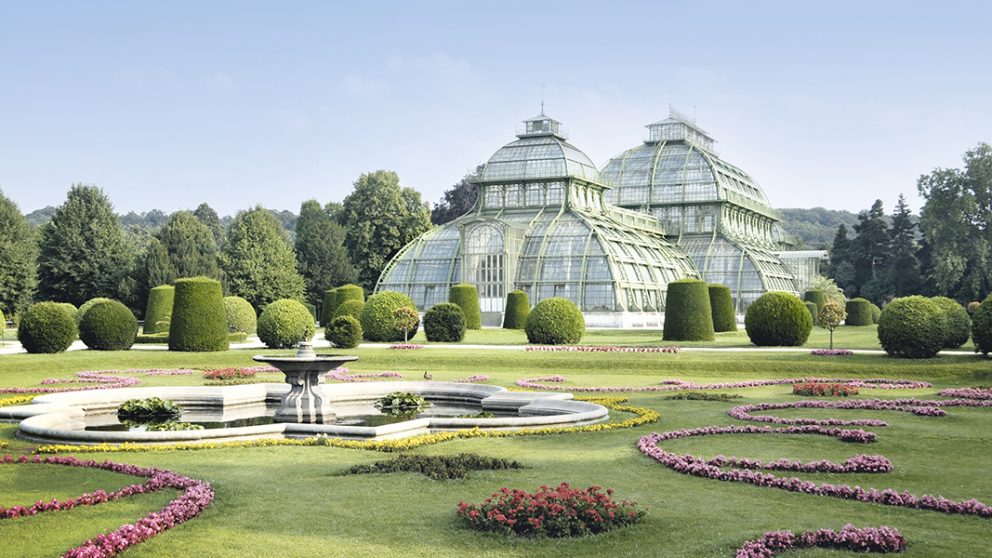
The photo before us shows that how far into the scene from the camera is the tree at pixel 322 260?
274 feet

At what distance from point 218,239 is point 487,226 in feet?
276

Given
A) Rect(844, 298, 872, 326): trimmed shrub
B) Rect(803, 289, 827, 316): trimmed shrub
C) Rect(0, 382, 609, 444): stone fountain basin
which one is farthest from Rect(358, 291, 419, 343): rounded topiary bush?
Rect(803, 289, 827, 316): trimmed shrub

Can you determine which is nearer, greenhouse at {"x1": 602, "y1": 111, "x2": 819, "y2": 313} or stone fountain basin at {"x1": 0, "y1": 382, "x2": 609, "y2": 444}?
stone fountain basin at {"x1": 0, "y1": 382, "x2": 609, "y2": 444}

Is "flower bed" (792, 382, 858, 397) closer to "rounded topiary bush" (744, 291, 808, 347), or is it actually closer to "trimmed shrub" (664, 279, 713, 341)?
"rounded topiary bush" (744, 291, 808, 347)

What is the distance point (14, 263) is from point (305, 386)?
1965 inches

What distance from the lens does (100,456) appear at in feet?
48.9

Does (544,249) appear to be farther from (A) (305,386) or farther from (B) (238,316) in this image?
(A) (305,386)

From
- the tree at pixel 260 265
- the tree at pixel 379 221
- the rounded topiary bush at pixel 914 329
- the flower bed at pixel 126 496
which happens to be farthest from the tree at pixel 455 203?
the flower bed at pixel 126 496

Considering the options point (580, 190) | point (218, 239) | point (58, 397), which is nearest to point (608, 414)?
point (58, 397)

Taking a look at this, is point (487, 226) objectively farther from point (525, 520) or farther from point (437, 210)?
point (525, 520)

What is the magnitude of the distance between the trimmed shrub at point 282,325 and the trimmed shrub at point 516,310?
1958cm

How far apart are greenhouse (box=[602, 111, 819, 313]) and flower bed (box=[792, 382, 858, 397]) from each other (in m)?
56.1

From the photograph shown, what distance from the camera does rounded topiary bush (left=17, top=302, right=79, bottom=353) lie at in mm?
35250

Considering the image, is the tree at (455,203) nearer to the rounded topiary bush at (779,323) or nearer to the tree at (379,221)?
the tree at (379,221)
